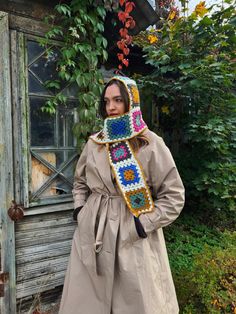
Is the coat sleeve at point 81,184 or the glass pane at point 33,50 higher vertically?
the glass pane at point 33,50

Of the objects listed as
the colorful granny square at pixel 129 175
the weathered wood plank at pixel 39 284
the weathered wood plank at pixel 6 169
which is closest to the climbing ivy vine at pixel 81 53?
the weathered wood plank at pixel 6 169

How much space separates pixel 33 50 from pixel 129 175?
148 cm

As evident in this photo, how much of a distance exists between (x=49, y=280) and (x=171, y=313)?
126 cm

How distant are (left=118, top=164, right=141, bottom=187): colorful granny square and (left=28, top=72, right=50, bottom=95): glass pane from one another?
1193 millimetres

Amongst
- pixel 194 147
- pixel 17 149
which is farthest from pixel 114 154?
pixel 194 147

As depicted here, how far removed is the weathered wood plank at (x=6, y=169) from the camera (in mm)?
2150

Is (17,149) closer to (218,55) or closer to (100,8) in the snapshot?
(100,8)

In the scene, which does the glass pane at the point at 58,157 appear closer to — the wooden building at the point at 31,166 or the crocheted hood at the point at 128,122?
the wooden building at the point at 31,166

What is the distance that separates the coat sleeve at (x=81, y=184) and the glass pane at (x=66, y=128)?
61 cm

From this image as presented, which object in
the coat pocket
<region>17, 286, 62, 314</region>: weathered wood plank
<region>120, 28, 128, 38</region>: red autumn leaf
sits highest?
<region>120, 28, 128, 38</region>: red autumn leaf

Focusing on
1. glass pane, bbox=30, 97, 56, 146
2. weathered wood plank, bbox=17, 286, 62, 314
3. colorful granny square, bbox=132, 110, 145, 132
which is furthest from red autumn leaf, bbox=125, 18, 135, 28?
weathered wood plank, bbox=17, 286, 62, 314

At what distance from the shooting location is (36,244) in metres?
2.48

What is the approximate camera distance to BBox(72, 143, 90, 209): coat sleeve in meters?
2.05

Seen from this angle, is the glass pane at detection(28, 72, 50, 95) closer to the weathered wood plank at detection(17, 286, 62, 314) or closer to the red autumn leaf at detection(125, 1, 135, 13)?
the red autumn leaf at detection(125, 1, 135, 13)
